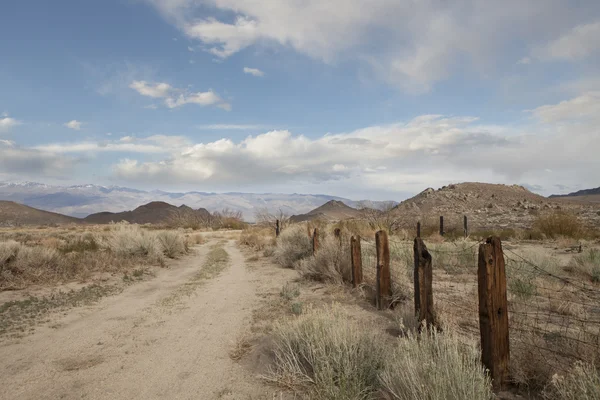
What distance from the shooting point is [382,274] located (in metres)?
7.27

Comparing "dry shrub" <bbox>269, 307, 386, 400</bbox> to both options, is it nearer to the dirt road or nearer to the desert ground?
the desert ground

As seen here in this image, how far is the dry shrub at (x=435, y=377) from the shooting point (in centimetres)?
297

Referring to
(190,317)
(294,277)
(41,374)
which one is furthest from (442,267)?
(41,374)

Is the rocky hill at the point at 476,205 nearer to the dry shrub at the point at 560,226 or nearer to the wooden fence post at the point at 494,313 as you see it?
the dry shrub at the point at 560,226

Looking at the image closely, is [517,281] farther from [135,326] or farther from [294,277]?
[135,326]

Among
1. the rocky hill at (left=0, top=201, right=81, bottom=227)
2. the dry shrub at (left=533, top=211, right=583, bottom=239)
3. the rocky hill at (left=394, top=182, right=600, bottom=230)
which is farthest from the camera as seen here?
the rocky hill at (left=0, top=201, right=81, bottom=227)

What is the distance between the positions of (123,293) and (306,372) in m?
7.37

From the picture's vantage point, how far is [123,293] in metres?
9.77

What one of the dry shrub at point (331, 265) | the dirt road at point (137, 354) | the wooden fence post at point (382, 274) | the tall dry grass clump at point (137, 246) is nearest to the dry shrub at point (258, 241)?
the tall dry grass clump at point (137, 246)

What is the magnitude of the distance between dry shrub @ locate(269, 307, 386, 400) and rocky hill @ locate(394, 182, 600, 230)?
31.0 meters

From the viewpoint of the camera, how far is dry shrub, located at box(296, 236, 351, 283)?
31.7ft

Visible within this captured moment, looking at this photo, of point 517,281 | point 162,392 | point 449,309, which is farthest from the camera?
point 517,281

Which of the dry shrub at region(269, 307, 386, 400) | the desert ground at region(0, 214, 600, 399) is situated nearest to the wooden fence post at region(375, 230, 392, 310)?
the desert ground at region(0, 214, 600, 399)

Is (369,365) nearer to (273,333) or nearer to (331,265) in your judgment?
(273,333)
